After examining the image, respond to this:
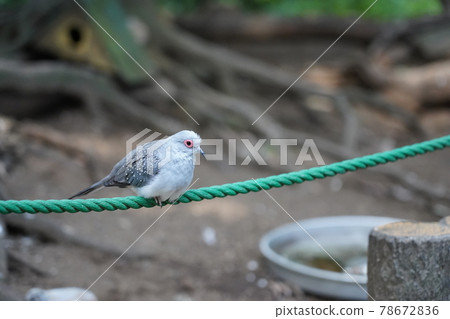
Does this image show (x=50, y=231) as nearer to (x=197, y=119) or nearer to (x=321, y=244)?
(x=321, y=244)

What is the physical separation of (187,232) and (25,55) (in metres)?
2.00

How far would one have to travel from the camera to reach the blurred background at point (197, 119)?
9.84 ft

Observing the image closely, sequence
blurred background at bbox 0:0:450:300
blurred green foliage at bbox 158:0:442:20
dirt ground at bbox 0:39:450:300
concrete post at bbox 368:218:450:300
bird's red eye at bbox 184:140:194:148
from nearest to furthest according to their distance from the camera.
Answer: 1. bird's red eye at bbox 184:140:194:148
2. concrete post at bbox 368:218:450:300
3. dirt ground at bbox 0:39:450:300
4. blurred background at bbox 0:0:450:300
5. blurred green foliage at bbox 158:0:442:20

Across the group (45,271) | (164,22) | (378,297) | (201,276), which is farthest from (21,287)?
(164,22)

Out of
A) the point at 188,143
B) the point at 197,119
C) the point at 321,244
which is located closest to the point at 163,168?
the point at 188,143

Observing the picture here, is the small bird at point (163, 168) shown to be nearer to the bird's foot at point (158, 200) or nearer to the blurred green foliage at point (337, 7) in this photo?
the bird's foot at point (158, 200)

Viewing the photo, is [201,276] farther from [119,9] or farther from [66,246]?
[119,9]

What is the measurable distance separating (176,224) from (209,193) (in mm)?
1915

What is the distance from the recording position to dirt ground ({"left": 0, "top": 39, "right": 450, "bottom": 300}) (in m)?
2.86

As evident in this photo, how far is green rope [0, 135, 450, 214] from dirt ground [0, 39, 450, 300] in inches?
39.2

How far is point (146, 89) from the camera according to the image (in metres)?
4.70

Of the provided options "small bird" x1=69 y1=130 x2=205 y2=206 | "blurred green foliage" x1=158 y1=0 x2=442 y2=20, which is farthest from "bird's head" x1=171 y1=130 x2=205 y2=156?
"blurred green foliage" x1=158 y1=0 x2=442 y2=20

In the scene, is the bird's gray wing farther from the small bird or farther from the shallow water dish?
the shallow water dish

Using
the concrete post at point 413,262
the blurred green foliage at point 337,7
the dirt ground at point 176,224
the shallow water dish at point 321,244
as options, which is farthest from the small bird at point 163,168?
the blurred green foliage at point 337,7
